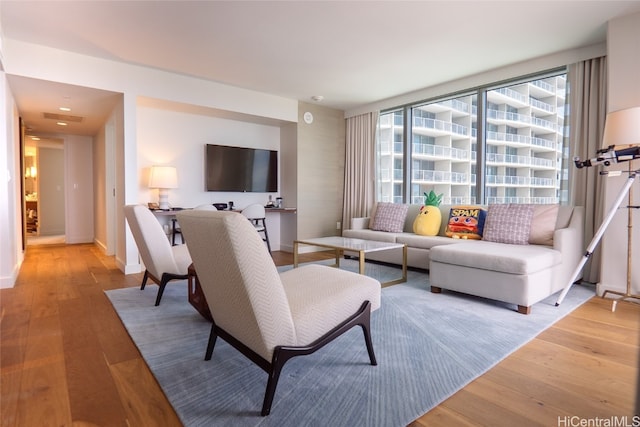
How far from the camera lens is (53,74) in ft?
11.3

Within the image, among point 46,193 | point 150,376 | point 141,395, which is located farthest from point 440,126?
point 46,193

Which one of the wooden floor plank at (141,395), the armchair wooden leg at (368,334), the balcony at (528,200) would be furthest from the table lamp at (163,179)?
the balcony at (528,200)

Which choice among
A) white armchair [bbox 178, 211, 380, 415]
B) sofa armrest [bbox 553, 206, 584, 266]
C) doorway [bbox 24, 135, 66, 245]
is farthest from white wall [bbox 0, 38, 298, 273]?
doorway [bbox 24, 135, 66, 245]

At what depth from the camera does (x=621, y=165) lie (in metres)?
3.02

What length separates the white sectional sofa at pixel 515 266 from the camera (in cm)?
261

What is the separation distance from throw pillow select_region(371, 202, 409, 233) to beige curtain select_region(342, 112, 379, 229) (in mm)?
828

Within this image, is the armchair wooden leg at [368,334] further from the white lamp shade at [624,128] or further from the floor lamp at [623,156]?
the white lamp shade at [624,128]

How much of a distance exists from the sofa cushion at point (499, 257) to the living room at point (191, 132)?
770 millimetres

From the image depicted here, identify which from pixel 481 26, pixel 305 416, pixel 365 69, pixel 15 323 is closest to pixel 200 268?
pixel 305 416

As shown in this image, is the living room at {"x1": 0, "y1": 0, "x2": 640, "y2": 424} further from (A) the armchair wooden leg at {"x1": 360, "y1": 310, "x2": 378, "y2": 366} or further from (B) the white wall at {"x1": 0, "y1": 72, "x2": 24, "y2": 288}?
(A) the armchair wooden leg at {"x1": 360, "y1": 310, "x2": 378, "y2": 366}

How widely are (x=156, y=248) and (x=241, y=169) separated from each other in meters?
2.74

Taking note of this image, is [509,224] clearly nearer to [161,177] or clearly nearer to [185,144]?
[161,177]

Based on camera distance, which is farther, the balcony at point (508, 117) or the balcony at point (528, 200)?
the balcony at point (508, 117)

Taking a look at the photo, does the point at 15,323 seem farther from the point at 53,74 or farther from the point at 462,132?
the point at 462,132
